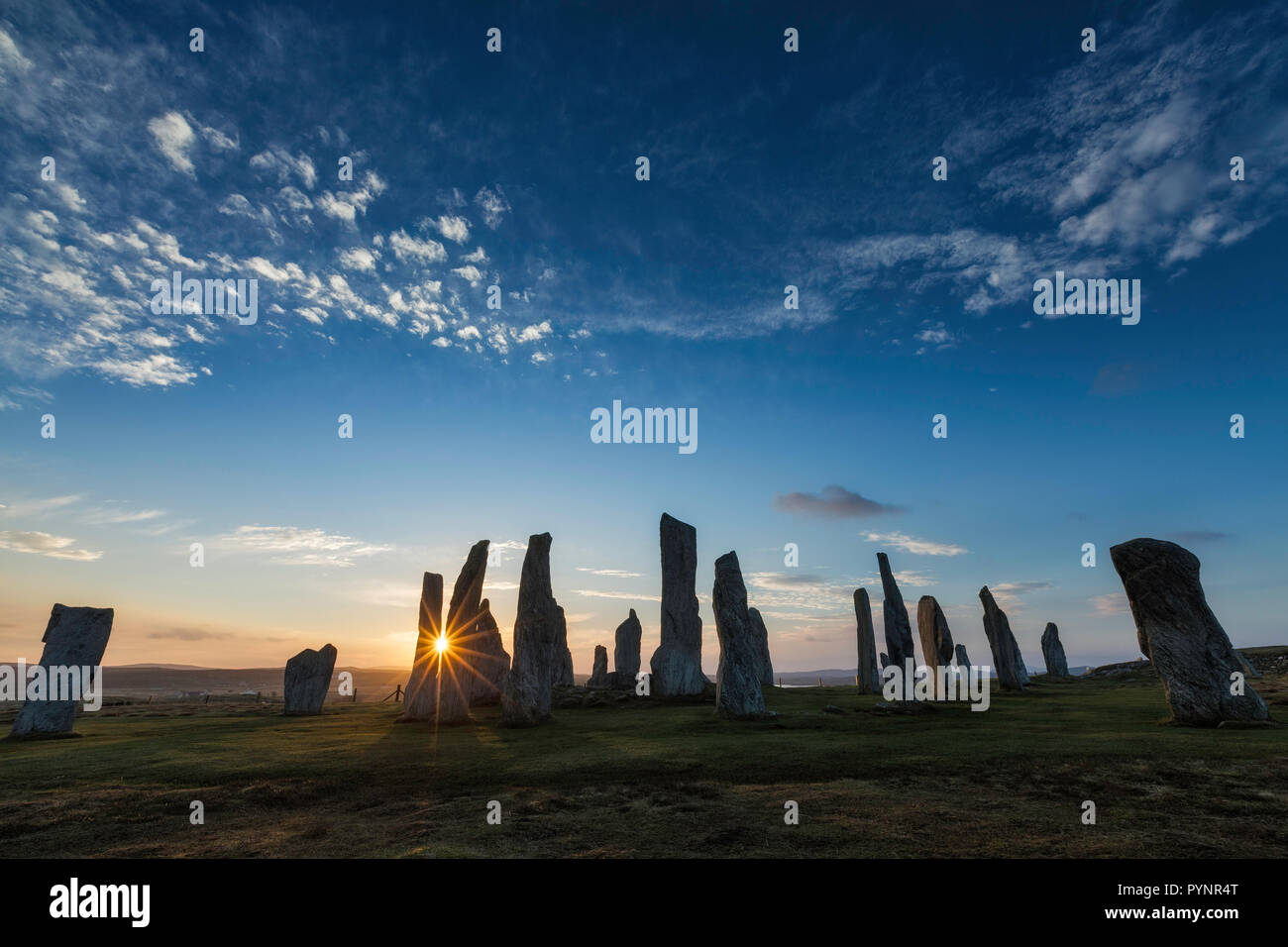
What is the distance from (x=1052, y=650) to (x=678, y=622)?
86.5ft

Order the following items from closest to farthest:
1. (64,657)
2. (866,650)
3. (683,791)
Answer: (683,791) < (64,657) < (866,650)

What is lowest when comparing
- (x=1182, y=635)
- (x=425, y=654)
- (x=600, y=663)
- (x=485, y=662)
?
(x=600, y=663)

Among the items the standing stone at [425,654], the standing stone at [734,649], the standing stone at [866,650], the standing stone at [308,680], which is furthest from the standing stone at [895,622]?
the standing stone at [308,680]

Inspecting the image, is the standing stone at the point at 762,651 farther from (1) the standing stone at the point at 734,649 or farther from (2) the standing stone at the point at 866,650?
(1) the standing stone at the point at 734,649

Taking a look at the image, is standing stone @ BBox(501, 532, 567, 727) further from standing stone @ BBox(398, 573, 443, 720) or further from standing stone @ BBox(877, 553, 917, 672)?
standing stone @ BBox(877, 553, 917, 672)

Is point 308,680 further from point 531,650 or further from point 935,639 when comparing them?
point 935,639

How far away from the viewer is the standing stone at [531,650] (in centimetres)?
1764

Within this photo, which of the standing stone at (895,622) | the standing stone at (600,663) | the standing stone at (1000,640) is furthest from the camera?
the standing stone at (600,663)

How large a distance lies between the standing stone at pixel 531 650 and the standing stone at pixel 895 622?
13077mm

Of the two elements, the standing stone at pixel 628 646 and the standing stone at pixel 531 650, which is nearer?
the standing stone at pixel 531 650

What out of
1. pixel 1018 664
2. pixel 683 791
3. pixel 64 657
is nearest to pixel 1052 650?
pixel 1018 664

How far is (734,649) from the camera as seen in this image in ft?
59.4
